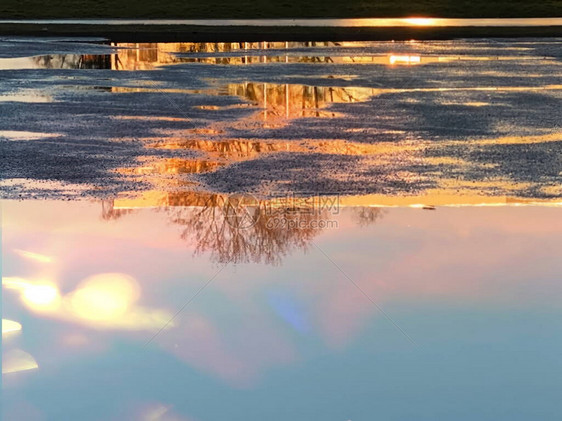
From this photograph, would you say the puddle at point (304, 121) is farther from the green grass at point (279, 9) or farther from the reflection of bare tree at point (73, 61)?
the green grass at point (279, 9)

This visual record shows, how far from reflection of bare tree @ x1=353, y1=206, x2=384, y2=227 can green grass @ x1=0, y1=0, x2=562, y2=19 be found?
3803cm

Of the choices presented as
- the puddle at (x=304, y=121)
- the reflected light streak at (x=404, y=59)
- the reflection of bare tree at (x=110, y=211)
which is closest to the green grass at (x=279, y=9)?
the reflected light streak at (x=404, y=59)

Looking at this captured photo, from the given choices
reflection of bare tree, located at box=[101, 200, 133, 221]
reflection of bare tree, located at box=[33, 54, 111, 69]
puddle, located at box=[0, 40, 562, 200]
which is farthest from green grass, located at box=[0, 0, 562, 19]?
reflection of bare tree, located at box=[101, 200, 133, 221]

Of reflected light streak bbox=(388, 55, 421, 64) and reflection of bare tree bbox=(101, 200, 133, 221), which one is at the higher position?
reflected light streak bbox=(388, 55, 421, 64)

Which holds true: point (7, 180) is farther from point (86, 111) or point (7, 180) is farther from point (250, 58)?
point (250, 58)

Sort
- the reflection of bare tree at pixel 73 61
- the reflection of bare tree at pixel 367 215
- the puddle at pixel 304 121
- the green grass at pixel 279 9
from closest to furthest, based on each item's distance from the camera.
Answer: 1. the reflection of bare tree at pixel 367 215
2. the puddle at pixel 304 121
3. the reflection of bare tree at pixel 73 61
4. the green grass at pixel 279 9

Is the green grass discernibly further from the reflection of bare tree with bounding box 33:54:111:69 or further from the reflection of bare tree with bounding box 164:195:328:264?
the reflection of bare tree with bounding box 164:195:328:264

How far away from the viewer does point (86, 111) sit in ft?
54.6

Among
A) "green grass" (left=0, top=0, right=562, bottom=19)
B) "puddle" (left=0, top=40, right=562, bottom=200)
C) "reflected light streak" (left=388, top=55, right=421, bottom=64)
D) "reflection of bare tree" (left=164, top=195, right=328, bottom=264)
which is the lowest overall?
"reflection of bare tree" (left=164, top=195, right=328, bottom=264)

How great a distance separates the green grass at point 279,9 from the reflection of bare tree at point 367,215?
38033 mm

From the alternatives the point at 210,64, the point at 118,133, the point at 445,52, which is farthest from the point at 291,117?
the point at 445,52

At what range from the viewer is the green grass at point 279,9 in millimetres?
48094

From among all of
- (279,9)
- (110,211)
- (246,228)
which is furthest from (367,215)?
(279,9)

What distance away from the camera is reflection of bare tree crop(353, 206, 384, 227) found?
9.73 metres
